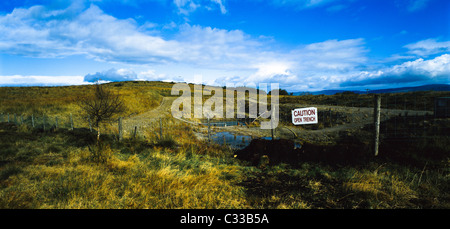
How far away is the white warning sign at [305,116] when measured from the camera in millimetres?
7197

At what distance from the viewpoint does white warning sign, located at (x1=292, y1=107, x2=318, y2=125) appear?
23.6 ft

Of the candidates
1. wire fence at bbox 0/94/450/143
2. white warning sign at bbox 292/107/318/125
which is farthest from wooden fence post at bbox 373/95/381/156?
wire fence at bbox 0/94/450/143

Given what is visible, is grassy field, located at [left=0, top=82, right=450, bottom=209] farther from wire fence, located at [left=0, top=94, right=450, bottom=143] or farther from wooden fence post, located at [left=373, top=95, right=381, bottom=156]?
wire fence, located at [left=0, top=94, right=450, bottom=143]

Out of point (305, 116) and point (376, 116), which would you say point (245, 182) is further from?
point (376, 116)

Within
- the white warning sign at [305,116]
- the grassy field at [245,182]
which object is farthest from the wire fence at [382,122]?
the white warning sign at [305,116]

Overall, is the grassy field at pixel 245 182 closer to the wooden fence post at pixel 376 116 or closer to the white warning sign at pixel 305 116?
the wooden fence post at pixel 376 116

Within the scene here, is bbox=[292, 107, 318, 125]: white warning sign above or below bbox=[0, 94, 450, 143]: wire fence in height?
above

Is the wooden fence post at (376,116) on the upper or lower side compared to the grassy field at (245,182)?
upper

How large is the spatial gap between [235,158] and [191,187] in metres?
4.21

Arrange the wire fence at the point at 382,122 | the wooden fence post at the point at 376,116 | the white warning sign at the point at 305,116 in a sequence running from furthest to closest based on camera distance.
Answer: the wire fence at the point at 382,122 → the white warning sign at the point at 305,116 → the wooden fence post at the point at 376,116
